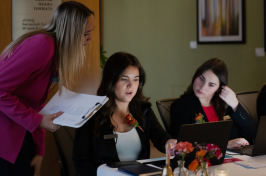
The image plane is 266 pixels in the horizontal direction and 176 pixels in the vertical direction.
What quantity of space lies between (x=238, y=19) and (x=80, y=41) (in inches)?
125

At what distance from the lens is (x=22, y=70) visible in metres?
1.46

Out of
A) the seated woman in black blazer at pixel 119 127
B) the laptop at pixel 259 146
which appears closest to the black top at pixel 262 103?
the laptop at pixel 259 146

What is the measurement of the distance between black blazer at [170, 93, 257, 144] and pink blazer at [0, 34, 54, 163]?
1077 mm

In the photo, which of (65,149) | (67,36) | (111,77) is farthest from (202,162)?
(65,149)

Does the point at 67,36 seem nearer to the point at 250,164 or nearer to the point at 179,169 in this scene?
the point at 179,169

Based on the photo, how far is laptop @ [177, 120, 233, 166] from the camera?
1.43 meters

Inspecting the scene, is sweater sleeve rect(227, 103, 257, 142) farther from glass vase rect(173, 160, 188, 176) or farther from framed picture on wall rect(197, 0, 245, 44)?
framed picture on wall rect(197, 0, 245, 44)

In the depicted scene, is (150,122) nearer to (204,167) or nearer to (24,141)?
(24,141)

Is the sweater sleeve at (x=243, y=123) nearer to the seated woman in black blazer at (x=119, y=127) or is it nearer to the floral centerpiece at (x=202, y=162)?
the seated woman in black blazer at (x=119, y=127)

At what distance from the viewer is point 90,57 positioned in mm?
2725

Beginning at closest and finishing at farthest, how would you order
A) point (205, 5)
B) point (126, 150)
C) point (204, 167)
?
1. point (204, 167)
2. point (126, 150)
3. point (205, 5)

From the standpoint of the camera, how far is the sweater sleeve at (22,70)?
1449 mm

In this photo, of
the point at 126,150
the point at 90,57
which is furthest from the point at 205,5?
the point at 126,150

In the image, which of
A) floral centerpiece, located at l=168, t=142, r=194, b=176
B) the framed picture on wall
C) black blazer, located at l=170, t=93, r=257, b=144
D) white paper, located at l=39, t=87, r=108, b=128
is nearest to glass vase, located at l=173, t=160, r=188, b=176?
floral centerpiece, located at l=168, t=142, r=194, b=176
